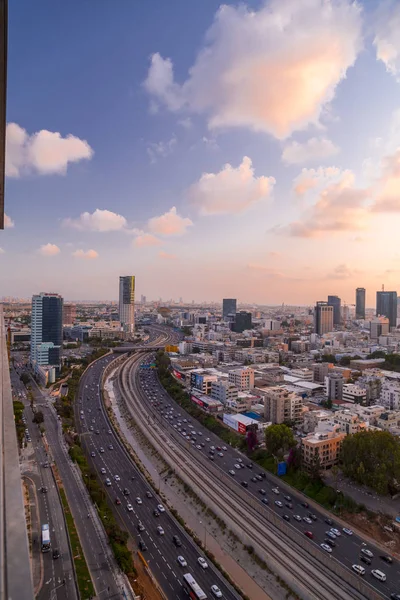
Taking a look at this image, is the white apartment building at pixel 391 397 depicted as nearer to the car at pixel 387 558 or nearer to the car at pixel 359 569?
the car at pixel 387 558

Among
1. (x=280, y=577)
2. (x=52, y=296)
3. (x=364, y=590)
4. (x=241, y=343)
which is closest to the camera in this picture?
(x=364, y=590)

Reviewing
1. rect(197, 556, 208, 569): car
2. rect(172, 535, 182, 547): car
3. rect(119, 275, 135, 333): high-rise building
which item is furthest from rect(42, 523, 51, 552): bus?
rect(119, 275, 135, 333): high-rise building

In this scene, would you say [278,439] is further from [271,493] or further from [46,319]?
[46,319]

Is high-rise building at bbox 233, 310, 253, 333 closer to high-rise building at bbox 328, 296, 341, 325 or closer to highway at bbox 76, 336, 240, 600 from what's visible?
high-rise building at bbox 328, 296, 341, 325

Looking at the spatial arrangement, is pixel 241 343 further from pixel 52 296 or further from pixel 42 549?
pixel 42 549

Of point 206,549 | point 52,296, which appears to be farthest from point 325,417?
point 52,296

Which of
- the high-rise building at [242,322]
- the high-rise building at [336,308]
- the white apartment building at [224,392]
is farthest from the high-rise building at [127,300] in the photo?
the white apartment building at [224,392]
